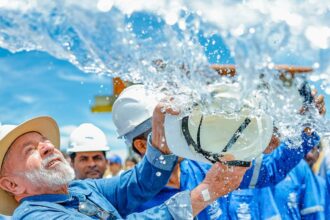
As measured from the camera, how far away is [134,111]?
9.84 ft

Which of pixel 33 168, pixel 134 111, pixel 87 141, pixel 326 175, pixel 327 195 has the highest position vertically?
pixel 134 111

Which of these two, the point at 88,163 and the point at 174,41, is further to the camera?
the point at 88,163

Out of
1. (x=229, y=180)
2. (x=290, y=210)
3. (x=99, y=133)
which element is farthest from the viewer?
(x=99, y=133)

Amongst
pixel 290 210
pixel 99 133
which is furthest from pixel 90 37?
pixel 99 133

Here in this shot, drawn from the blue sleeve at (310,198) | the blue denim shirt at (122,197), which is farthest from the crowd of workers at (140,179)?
the blue sleeve at (310,198)

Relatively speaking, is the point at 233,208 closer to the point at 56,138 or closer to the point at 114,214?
the point at 114,214

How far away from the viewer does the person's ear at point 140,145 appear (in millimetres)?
3053

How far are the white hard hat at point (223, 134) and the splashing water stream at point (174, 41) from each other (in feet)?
0.19

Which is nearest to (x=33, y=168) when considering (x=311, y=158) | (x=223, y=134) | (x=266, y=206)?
(x=223, y=134)

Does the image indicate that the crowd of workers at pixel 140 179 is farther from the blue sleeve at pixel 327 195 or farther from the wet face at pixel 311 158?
the wet face at pixel 311 158

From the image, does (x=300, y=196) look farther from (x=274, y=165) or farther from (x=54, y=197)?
(x=54, y=197)

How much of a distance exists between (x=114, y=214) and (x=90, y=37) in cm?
101

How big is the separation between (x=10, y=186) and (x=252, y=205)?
1282 mm

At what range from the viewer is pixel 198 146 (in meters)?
2.33
